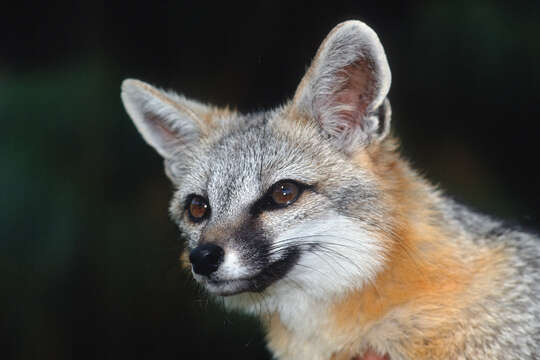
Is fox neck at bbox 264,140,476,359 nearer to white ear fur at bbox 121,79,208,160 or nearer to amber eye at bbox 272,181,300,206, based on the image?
amber eye at bbox 272,181,300,206

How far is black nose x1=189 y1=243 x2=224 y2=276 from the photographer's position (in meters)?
1.77

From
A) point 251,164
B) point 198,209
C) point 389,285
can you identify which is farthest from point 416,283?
point 198,209

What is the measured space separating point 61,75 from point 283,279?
2327 millimetres

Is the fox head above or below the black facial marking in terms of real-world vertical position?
above

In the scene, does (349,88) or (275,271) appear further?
(349,88)

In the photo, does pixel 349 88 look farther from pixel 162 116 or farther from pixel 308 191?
pixel 162 116

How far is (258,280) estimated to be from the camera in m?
1.88

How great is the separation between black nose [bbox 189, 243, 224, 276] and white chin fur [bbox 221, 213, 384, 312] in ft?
0.75

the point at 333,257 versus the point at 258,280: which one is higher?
the point at 333,257

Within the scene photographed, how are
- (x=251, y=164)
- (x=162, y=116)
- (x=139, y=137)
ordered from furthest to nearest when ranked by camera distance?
(x=139, y=137), (x=162, y=116), (x=251, y=164)

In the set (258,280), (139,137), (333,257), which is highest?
(139,137)

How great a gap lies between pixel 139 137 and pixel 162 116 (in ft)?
3.73

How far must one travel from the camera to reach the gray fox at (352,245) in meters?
1.87

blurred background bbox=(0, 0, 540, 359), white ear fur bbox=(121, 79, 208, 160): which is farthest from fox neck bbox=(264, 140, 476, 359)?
blurred background bbox=(0, 0, 540, 359)
